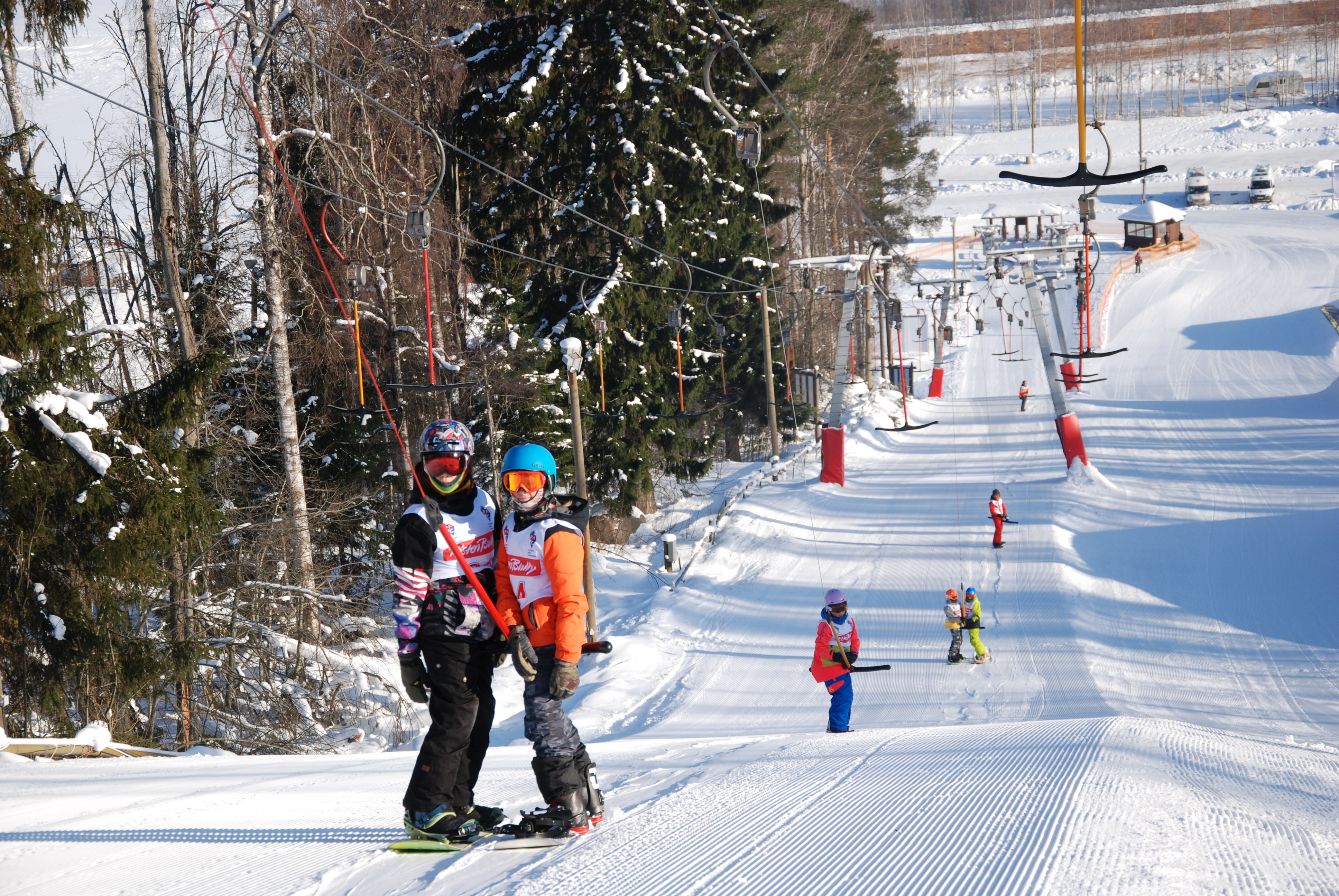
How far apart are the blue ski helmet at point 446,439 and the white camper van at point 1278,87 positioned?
420ft

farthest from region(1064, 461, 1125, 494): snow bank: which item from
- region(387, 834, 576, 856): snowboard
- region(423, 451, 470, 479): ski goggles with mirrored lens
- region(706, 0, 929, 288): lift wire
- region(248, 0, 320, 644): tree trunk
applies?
region(423, 451, 470, 479): ski goggles with mirrored lens

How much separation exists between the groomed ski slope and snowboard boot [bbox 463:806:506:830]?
288 millimetres

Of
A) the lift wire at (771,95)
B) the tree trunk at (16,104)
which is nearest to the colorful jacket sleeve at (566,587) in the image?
the lift wire at (771,95)

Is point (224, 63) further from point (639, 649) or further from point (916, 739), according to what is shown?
point (916, 739)

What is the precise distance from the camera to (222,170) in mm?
20328

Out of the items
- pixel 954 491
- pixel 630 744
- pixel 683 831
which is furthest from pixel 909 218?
pixel 683 831

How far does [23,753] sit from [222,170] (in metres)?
15.6

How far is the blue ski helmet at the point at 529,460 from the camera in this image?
4.59 m

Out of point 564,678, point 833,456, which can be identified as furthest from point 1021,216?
point 564,678

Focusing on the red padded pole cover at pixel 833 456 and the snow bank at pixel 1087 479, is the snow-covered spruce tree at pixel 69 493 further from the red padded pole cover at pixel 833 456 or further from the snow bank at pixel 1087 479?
the snow bank at pixel 1087 479

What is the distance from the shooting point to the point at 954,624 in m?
13.9

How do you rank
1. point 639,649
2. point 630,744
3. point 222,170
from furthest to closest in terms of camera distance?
point 222,170 < point 639,649 < point 630,744

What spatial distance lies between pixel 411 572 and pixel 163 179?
11730mm

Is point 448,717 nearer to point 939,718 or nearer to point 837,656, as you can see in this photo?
point 837,656
